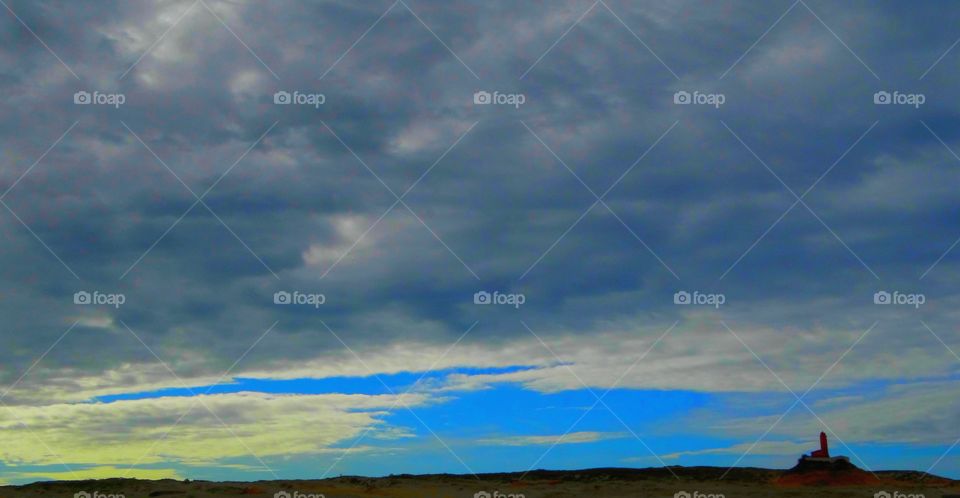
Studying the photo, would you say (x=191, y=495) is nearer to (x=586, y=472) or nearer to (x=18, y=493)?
(x=18, y=493)

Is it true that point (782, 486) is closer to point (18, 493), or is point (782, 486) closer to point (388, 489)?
point (388, 489)

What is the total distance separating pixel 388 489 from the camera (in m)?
27.9

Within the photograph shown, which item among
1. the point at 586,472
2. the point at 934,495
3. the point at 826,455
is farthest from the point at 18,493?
the point at 934,495

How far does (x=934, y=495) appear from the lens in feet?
84.8

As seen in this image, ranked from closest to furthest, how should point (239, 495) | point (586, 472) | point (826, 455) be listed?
1. point (239, 495)
2. point (826, 455)
3. point (586, 472)

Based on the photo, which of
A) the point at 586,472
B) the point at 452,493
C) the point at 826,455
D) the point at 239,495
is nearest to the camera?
the point at 239,495

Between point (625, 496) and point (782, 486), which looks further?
point (782, 486)

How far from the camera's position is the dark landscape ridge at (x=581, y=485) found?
26.4m

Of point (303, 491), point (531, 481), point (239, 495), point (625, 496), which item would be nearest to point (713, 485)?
point (625, 496)

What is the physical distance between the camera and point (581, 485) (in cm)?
2952

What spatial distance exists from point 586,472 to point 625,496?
18.5 ft

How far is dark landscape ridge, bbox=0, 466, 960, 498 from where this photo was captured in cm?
2636

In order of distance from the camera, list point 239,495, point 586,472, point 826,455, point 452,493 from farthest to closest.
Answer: point 586,472, point 826,455, point 452,493, point 239,495

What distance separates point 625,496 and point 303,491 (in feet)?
34.6
